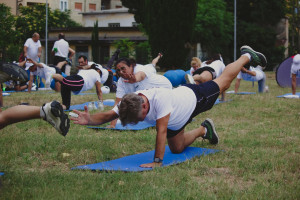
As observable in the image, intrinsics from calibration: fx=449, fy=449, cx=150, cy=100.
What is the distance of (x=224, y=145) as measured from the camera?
582 centimetres

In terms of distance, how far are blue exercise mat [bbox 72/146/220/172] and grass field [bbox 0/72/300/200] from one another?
0.49 ft

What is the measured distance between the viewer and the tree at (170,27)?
950 inches

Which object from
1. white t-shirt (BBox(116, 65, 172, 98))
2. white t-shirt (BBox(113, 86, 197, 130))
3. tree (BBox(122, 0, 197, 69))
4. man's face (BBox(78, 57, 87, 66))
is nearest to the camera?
white t-shirt (BBox(113, 86, 197, 130))

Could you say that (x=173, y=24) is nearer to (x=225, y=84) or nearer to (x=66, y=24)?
(x=225, y=84)

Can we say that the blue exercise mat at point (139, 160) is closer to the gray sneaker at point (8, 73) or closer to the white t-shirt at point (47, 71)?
the gray sneaker at point (8, 73)

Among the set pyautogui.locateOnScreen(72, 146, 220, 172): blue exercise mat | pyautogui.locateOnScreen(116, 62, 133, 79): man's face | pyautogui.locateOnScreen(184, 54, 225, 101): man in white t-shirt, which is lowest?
pyautogui.locateOnScreen(72, 146, 220, 172): blue exercise mat

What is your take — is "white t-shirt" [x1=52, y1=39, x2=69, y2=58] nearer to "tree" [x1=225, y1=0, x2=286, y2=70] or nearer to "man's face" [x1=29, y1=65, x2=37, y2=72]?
"man's face" [x1=29, y1=65, x2=37, y2=72]

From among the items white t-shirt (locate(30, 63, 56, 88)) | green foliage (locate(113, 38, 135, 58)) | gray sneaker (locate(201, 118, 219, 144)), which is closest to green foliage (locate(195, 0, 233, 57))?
green foliage (locate(113, 38, 135, 58))

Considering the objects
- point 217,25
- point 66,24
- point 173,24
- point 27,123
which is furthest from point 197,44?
point 27,123

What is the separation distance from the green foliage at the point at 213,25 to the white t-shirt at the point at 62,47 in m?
18.1

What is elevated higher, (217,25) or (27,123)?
(217,25)

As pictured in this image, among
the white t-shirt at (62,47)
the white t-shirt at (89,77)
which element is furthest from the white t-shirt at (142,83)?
the white t-shirt at (62,47)

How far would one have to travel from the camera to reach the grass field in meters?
3.65

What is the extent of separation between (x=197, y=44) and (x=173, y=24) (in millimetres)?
11558
